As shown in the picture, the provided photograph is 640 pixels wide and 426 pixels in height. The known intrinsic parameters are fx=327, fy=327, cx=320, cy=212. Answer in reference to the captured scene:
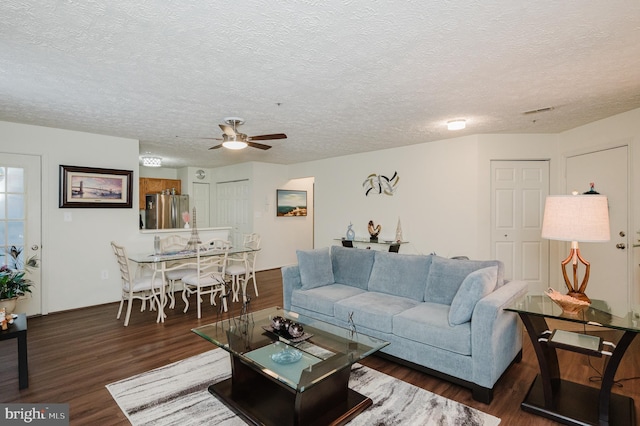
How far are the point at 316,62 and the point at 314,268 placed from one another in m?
2.22

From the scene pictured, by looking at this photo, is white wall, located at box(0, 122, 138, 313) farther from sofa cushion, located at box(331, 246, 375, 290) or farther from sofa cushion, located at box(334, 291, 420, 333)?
sofa cushion, located at box(334, 291, 420, 333)

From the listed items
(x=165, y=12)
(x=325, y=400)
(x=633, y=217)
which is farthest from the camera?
(x=633, y=217)

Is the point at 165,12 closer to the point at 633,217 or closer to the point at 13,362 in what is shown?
the point at 13,362

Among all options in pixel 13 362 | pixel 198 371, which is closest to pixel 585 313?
pixel 198 371

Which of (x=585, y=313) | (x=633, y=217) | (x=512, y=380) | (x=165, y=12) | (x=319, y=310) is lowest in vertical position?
(x=512, y=380)

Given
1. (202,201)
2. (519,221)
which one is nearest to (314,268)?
(519,221)

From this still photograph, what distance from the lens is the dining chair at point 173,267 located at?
4438mm

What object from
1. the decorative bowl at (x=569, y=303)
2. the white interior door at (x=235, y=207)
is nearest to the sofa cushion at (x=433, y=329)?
the decorative bowl at (x=569, y=303)

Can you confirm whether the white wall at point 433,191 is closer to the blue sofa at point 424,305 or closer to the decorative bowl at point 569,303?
the blue sofa at point 424,305

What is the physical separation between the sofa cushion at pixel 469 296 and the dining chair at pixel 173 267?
316 cm

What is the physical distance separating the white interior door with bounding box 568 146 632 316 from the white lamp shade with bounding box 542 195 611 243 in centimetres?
166

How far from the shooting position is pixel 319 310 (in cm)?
336

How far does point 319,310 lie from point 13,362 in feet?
9.05

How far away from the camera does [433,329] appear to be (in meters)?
2.54
